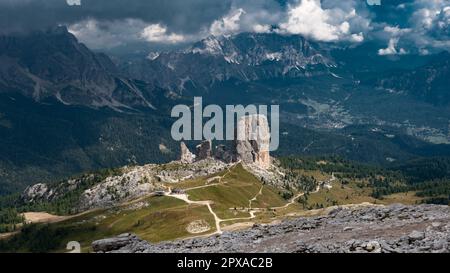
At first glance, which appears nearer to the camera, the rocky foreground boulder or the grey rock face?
the rocky foreground boulder

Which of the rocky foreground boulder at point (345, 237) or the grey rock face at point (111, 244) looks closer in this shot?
the rocky foreground boulder at point (345, 237)

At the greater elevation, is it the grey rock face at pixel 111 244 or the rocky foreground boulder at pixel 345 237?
the rocky foreground boulder at pixel 345 237

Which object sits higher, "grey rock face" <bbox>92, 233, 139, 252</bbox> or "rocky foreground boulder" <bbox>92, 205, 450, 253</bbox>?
"rocky foreground boulder" <bbox>92, 205, 450, 253</bbox>

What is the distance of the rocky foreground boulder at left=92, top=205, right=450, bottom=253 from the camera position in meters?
61.2

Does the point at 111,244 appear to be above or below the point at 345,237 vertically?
below

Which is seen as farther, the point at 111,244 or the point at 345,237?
the point at 111,244

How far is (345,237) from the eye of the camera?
69688 mm

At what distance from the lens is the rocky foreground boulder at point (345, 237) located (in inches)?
2409

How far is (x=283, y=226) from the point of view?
91625 mm
